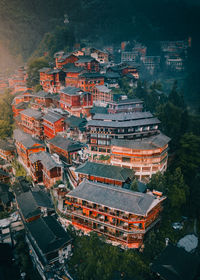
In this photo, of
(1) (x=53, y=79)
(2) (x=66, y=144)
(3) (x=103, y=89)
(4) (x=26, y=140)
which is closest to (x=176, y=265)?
(2) (x=66, y=144)

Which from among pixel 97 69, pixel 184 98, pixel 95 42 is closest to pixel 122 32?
pixel 95 42

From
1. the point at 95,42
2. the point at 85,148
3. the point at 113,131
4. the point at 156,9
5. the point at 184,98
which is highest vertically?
the point at 156,9

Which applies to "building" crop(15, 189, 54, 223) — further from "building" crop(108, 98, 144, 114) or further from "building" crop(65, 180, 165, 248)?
"building" crop(108, 98, 144, 114)

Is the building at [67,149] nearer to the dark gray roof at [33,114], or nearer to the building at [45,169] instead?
the building at [45,169]

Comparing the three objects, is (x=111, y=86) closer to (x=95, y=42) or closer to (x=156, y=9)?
(x=95, y=42)

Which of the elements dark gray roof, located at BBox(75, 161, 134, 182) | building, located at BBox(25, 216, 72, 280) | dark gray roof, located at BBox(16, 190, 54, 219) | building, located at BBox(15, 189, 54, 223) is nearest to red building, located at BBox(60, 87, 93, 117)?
dark gray roof, located at BBox(75, 161, 134, 182)

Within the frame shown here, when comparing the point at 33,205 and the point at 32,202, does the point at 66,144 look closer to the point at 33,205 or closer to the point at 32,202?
the point at 32,202
